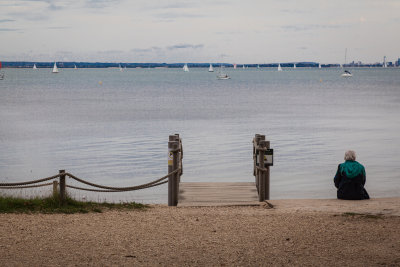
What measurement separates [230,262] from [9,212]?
513 centimetres

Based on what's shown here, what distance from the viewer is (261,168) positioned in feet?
41.2

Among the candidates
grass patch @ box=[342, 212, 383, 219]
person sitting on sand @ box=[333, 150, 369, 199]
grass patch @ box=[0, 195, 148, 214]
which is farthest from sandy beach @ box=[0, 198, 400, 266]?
person sitting on sand @ box=[333, 150, 369, 199]

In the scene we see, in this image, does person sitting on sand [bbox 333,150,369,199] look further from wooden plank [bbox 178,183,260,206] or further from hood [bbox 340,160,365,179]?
wooden plank [bbox 178,183,260,206]

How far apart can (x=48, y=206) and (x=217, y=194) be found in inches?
157

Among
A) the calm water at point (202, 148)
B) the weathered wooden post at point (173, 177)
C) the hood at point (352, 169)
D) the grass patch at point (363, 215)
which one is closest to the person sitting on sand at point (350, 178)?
the hood at point (352, 169)

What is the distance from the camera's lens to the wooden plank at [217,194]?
40.9 ft

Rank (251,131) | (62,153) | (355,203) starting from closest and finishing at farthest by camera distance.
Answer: (355,203)
(62,153)
(251,131)

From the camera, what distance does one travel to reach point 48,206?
36.6 ft

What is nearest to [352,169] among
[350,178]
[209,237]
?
[350,178]

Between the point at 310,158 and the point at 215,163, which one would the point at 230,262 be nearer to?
the point at 215,163

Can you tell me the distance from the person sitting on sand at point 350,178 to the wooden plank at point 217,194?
1837 mm

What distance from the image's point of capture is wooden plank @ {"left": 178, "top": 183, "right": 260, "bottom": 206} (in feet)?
40.9

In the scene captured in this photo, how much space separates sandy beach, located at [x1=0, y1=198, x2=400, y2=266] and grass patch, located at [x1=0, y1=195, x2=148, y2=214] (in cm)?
37

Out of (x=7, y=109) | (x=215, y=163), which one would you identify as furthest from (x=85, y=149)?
(x=7, y=109)
